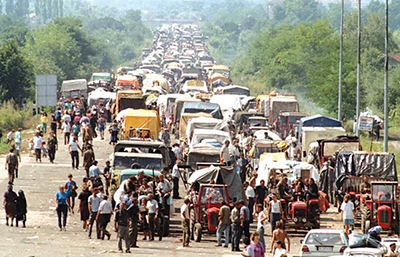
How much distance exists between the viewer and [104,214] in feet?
105

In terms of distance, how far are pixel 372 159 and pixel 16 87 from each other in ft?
158

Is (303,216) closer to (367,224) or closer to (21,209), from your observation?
(367,224)

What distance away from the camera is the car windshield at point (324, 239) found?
2878 cm

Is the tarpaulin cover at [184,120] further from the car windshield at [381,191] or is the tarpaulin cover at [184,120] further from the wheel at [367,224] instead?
the wheel at [367,224]

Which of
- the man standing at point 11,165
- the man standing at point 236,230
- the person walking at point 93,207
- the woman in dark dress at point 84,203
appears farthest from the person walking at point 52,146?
the man standing at point 236,230

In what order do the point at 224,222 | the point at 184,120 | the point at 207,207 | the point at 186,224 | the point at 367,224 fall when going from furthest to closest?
the point at 184,120 → the point at 367,224 → the point at 207,207 → the point at 224,222 → the point at 186,224

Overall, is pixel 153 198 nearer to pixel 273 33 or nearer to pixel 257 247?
pixel 257 247

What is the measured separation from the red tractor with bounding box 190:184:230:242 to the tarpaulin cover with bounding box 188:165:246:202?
1140 mm

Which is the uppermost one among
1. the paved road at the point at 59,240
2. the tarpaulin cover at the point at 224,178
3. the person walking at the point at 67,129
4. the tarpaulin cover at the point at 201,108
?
the tarpaulin cover at the point at 201,108

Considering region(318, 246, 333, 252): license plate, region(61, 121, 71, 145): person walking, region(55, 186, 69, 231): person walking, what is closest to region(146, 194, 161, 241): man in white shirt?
region(55, 186, 69, 231): person walking

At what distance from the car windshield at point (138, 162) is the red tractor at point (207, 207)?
362 cm

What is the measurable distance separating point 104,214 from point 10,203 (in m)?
2.81

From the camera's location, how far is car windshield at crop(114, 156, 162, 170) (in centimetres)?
3662

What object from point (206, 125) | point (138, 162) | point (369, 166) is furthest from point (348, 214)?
point (206, 125)
